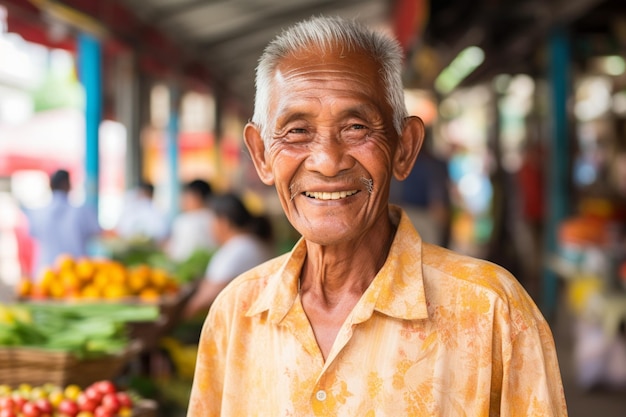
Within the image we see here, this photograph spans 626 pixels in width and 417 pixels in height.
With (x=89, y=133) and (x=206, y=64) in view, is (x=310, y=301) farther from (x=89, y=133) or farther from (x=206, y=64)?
(x=206, y=64)

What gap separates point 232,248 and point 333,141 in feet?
12.2

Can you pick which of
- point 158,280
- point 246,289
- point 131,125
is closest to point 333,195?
point 246,289

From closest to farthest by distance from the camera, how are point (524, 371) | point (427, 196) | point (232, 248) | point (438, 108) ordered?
point (524, 371) < point (232, 248) < point (427, 196) < point (438, 108)

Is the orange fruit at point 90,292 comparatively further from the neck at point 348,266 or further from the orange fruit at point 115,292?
the neck at point 348,266

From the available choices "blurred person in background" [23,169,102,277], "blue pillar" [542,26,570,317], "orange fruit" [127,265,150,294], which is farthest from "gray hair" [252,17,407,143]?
"blue pillar" [542,26,570,317]

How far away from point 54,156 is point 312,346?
1308cm

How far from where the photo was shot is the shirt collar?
135 cm

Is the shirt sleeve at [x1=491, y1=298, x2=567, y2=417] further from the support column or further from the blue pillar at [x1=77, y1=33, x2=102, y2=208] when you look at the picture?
the support column

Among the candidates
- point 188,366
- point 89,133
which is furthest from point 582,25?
point 188,366

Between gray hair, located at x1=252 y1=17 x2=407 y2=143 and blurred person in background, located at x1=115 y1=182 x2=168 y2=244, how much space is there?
756cm

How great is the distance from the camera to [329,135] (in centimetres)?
138

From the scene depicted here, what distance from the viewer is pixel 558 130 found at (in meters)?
8.09

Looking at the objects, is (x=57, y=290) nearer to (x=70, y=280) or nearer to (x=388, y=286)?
(x=70, y=280)

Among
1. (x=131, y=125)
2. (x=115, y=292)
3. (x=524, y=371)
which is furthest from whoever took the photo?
(x=131, y=125)
